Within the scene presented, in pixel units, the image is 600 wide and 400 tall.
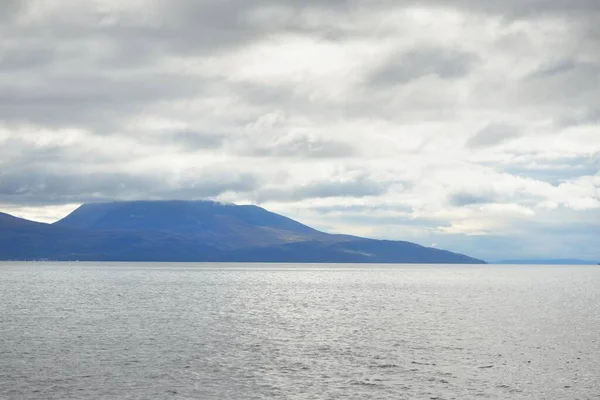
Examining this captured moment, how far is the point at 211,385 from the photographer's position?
209 feet

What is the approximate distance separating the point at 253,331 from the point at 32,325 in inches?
1480

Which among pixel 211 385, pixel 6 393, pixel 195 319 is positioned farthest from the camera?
pixel 195 319

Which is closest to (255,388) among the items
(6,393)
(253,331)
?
(6,393)

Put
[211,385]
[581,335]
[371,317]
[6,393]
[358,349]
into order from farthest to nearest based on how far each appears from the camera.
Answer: [371,317] < [581,335] < [358,349] < [211,385] < [6,393]

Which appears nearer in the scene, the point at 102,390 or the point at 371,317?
the point at 102,390

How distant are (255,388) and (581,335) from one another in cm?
6688

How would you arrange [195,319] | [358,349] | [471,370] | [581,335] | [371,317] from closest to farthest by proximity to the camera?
[471,370]
[358,349]
[581,335]
[195,319]
[371,317]

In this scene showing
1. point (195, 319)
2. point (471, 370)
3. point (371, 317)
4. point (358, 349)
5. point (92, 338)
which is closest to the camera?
point (471, 370)

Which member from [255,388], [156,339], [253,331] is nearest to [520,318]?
[253,331]

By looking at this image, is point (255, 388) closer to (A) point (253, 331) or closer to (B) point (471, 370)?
(B) point (471, 370)

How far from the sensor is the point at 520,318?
450 ft

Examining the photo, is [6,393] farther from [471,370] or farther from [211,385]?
[471,370]

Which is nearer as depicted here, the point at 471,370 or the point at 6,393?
the point at 6,393

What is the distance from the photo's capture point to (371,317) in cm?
13700
